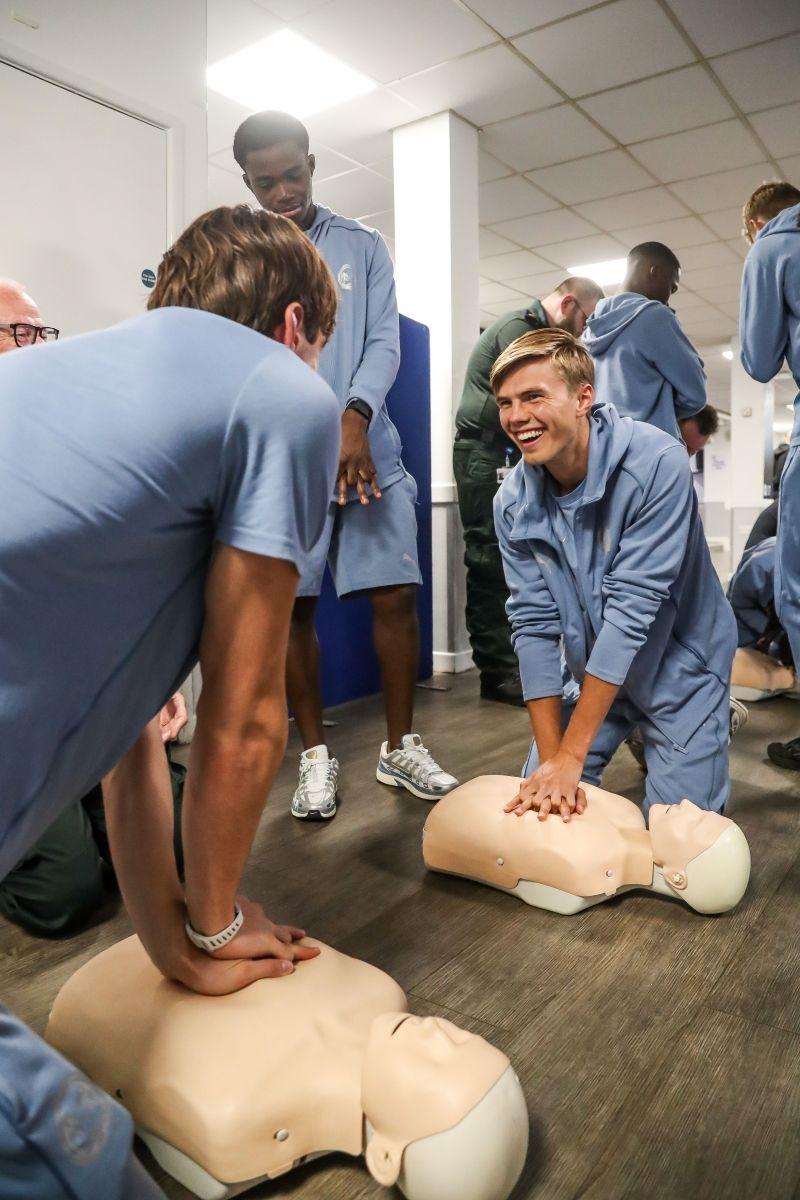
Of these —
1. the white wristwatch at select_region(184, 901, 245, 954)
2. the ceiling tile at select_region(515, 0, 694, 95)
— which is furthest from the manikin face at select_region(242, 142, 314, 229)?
the ceiling tile at select_region(515, 0, 694, 95)

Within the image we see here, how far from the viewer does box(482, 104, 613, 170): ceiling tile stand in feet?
12.7

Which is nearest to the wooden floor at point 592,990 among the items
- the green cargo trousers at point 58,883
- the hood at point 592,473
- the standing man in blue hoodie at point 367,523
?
the green cargo trousers at point 58,883

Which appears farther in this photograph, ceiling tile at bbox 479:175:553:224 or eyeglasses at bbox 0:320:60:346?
ceiling tile at bbox 479:175:553:224

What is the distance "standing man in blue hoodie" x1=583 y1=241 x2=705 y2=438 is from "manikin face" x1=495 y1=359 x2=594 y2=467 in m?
1.06

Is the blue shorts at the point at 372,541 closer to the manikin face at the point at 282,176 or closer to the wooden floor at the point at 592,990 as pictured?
the wooden floor at the point at 592,990

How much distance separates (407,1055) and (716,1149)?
0.34m

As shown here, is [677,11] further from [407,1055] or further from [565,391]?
[407,1055]

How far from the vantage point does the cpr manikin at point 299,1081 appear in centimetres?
75

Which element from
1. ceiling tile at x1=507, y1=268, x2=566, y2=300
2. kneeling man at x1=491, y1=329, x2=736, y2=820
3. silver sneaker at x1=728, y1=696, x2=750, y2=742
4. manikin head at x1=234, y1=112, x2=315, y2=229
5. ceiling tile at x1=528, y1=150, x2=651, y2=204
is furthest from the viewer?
ceiling tile at x1=507, y1=268, x2=566, y2=300

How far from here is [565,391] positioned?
1.50m

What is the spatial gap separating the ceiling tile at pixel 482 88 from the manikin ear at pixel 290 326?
3101mm

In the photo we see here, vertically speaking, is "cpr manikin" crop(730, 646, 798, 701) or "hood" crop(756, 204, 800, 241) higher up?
"hood" crop(756, 204, 800, 241)

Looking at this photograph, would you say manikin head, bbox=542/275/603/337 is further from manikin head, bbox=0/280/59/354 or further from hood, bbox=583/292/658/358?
manikin head, bbox=0/280/59/354

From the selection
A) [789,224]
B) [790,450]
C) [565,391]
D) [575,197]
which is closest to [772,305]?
[789,224]
